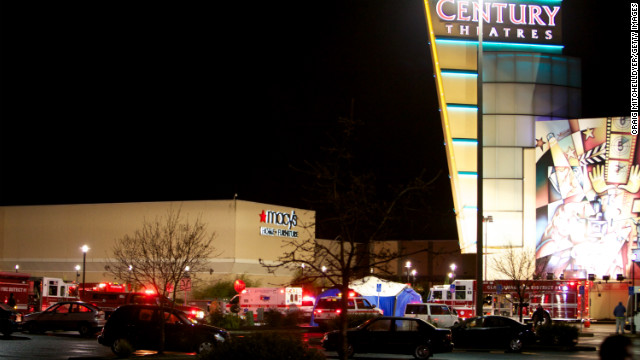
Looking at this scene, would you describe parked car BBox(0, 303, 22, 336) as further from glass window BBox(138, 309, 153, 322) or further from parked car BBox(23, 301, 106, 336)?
glass window BBox(138, 309, 153, 322)

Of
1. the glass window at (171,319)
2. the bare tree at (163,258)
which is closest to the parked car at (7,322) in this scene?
the bare tree at (163,258)

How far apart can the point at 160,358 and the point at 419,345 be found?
26.5ft

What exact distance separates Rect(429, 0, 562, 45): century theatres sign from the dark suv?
41948 mm

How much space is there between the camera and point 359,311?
125ft

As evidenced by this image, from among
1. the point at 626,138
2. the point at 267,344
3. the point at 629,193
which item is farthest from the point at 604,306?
the point at 267,344

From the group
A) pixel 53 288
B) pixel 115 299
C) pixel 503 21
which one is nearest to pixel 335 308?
pixel 115 299

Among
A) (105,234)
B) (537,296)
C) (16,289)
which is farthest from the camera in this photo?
(105,234)

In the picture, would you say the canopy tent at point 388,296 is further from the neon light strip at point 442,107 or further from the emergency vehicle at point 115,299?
the neon light strip at point 442,107

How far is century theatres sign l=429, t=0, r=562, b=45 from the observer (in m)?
60.3

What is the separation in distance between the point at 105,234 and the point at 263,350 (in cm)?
6391

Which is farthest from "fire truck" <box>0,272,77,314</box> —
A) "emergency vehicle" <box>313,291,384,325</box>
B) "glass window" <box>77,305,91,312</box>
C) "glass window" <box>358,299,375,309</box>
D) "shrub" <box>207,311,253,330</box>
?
"glass window" <box>358,299,375,309</box>

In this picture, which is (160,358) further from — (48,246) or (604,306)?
(48,246)

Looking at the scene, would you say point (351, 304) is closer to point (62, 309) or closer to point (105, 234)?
point (62, 309)

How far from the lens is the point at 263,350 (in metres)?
13.0
